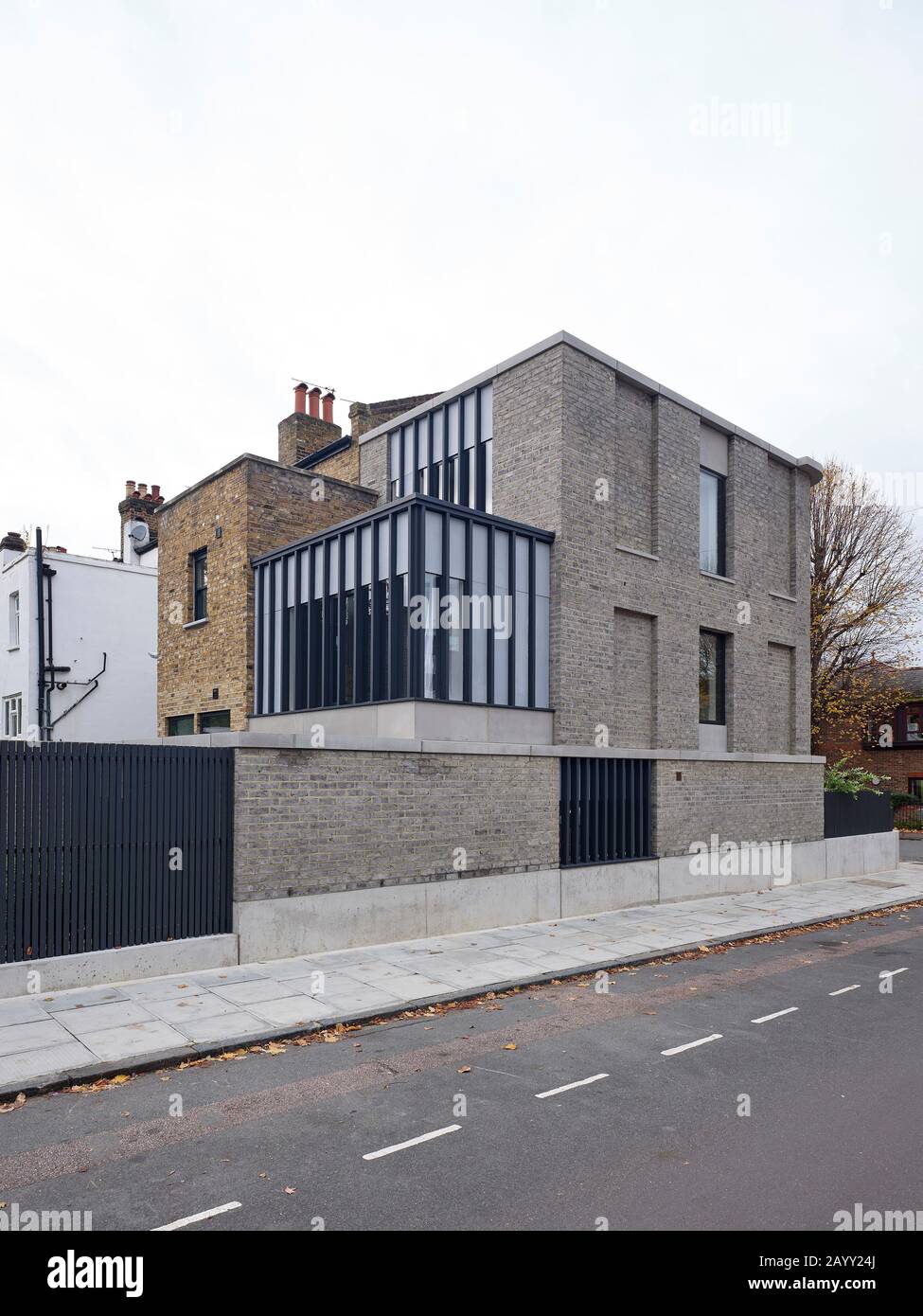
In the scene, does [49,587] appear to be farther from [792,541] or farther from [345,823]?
[792,541]

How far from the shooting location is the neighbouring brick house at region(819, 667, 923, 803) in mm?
39500

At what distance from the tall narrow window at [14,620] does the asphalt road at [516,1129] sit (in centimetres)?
2372

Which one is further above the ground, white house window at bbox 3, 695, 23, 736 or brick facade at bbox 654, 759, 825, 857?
white house window at bbox 3, 695, 23, 736

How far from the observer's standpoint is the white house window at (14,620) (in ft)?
92.2

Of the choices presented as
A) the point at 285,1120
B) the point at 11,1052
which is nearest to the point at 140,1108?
the point at 285,1120

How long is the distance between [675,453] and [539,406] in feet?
12.6

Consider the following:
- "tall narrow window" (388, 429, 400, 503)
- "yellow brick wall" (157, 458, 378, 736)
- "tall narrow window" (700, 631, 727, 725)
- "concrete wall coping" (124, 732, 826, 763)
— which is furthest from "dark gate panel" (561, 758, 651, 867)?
"tall narrow window" (388, 429, 400, 503)

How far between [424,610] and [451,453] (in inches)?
236

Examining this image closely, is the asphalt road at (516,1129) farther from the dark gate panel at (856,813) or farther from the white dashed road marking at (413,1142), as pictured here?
the dark gate panel at (856,813)

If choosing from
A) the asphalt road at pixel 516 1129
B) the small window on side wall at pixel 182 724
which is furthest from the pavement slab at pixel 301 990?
the small window on side wall at pixel 182 724

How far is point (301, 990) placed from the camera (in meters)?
10.0

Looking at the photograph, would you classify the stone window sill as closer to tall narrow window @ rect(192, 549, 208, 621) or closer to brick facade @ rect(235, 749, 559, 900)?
brick facade @ rect(235, 749, 559, 900)

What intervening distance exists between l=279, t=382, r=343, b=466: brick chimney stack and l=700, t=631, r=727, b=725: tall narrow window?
11637 mm
